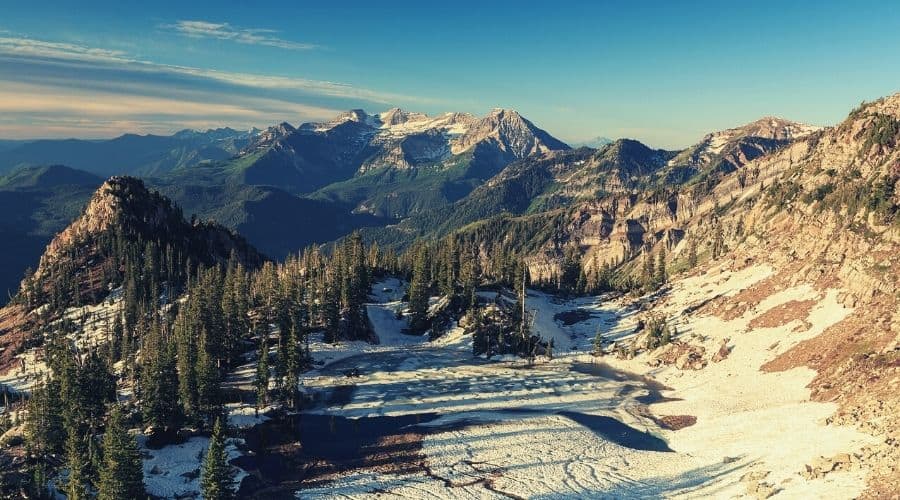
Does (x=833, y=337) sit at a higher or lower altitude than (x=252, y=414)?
higher

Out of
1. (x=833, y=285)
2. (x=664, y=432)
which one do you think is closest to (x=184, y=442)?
(x=664, y=432)

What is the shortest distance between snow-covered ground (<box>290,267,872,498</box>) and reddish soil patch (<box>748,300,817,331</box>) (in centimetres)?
190

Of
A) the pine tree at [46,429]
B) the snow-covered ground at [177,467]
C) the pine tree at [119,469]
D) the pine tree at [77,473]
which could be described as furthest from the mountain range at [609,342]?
the pine tree at [46,429]

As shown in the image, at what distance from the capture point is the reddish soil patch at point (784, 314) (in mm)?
122931

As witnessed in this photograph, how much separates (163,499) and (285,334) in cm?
6000

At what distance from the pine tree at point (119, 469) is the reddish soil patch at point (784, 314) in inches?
4797

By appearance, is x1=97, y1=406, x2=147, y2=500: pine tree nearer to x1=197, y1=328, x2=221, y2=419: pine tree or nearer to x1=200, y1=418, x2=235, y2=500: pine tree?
x1=200, y1=418, x2=235, y2=500: pine tree

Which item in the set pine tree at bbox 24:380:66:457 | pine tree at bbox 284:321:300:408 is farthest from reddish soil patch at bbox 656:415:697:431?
pine tree at bbox 24:380:66:457

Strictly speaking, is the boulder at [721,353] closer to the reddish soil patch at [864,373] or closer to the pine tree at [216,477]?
the reddish soil patch at [864,373]

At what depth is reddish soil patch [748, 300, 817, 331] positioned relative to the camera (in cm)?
12293

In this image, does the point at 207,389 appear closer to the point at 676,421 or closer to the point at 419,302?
the point at 676,421

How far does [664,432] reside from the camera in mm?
91375

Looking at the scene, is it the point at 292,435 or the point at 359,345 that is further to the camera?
the point at 359,345

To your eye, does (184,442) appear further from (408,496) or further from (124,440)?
(408,496)
